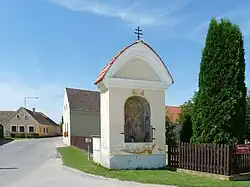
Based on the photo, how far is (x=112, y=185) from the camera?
1194 centimetres

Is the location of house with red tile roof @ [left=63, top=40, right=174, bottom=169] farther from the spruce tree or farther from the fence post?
the fence post

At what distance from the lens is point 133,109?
1772 centimetres

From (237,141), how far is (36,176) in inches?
345

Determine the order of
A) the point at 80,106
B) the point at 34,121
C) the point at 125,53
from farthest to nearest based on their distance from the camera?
the point at 34,121 → the point at 80,106 → the point at 125,53

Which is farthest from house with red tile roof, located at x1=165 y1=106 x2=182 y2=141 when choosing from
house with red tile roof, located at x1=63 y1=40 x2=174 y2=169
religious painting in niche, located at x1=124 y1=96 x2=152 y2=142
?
house with red tile roof, located at x1=63 y1=40 x2=174 y2=169

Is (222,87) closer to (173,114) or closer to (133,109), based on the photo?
(133,109)

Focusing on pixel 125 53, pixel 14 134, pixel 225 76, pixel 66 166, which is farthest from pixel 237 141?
pixel 14 134

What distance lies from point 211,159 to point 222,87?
341cm

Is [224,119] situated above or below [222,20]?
below

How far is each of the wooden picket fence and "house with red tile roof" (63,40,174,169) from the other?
4.20 feet

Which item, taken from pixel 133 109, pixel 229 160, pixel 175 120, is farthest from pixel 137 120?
pixel 175 120

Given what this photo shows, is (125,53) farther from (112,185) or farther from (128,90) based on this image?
(112,185)

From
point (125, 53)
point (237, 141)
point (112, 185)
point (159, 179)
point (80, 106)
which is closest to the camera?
point (112, 185)

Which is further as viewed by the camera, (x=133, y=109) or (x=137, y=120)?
(x=137, y=120)
